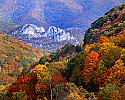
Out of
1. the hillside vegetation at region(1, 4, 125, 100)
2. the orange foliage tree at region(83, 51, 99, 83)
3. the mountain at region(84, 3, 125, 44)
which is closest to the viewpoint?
the hillside vegetation at region(1, 4, 125, 100)

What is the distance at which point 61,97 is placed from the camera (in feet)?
147

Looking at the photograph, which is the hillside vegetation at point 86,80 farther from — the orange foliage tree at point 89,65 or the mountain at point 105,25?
the mountain at point 105,25

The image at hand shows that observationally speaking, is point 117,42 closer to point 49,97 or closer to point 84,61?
point 84,61

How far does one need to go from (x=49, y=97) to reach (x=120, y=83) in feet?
35.7

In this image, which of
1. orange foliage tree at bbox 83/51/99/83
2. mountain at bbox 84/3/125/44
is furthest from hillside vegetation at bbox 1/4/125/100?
mountain at bbox 84/3/125/44

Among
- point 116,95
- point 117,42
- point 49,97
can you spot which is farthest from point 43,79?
point 116,95

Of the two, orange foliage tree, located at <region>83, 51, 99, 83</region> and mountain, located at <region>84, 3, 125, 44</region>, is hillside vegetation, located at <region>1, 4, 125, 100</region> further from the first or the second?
mountain, located at <region>84, 3, 125, 44</region>

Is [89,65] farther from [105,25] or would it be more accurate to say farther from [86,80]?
[105,25]

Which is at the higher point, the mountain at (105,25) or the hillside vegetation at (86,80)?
the mountain at (105,25)

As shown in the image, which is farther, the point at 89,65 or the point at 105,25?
the point at 105,25

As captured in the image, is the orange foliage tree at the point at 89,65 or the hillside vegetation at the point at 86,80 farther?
the orange foliage tree at the point at 89,65

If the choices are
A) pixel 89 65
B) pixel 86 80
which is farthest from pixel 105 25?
pixel 86 80

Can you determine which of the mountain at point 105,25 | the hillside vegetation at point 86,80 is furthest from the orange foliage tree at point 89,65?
the mountain at point 105,25

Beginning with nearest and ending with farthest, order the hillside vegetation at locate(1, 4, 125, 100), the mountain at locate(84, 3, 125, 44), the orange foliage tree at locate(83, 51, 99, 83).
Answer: the hillside vegetation at locate(1, 4, 125, 100) → the orange foliage tree at locate(83, 51, 99, 83) → the mountain at locate(84, 3, 125, 44)
